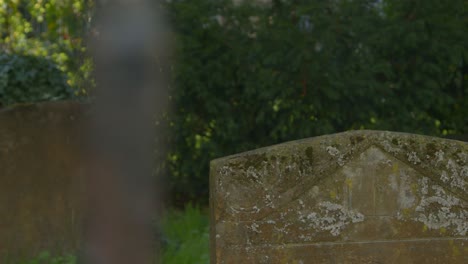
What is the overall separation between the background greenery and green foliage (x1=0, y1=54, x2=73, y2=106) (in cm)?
1

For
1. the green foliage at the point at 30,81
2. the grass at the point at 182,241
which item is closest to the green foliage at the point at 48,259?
the grass at the point at 182,241

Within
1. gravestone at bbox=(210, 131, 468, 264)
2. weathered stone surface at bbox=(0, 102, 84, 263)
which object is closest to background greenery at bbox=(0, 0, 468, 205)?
weathered stone surface at bbox=(0, 102, 84, 263)

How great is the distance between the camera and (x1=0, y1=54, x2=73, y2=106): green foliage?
25.9 ft

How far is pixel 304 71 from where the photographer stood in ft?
26.3

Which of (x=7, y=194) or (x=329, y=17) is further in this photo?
(x=329, y=17)

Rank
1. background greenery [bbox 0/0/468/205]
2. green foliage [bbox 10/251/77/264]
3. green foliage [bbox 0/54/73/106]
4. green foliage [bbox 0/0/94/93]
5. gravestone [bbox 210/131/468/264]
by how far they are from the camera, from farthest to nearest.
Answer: green foliage [bbox 0/0/94/93] → background greenery [bbox 0/0/468/205] → green foliage [bbox 0/54/73/106] → green foliage [bbox 10/251/77/264] → gravestone [bbox 210/131/468/264]

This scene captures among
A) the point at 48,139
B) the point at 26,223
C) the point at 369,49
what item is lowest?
the point at 26,223

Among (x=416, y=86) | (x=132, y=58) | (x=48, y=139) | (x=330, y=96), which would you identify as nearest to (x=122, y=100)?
(x=132, y=58)

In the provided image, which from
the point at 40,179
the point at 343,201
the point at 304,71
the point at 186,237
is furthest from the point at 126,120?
the point at 304,71

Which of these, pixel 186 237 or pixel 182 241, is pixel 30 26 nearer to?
pixel 186 237

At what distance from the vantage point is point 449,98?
827cm

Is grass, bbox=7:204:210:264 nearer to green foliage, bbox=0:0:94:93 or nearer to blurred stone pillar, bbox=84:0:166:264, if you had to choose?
blurred stone pillar, bbox=84:0:166:264

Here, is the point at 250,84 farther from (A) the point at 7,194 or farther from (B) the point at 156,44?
(B) the point at 156,44

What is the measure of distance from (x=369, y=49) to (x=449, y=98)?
912 mm
